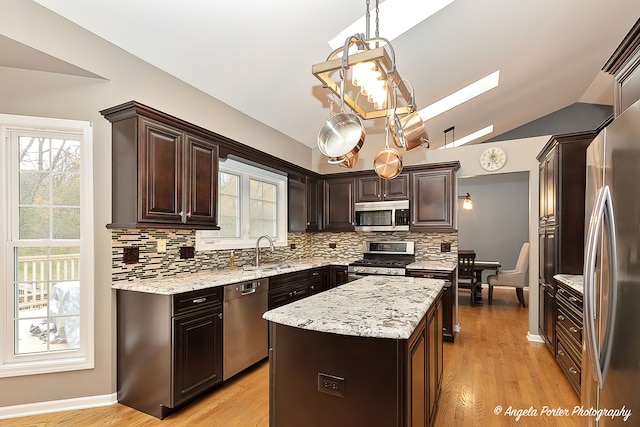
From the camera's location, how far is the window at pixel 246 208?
3670 mm

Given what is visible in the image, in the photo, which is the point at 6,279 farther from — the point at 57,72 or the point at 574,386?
the point at 574,386

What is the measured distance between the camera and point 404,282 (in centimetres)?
264

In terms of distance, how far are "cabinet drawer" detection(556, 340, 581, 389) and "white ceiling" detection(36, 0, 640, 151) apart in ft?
9.19

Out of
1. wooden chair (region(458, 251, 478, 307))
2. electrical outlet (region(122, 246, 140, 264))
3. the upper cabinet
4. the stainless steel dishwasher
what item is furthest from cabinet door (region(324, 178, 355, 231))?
the upper cabinet

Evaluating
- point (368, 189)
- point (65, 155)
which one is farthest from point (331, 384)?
point (368, 189)

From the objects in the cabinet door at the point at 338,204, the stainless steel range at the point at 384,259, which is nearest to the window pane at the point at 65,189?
the stainless steel range at the point at 384,259

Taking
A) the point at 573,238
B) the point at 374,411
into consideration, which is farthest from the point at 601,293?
the point at 573,238

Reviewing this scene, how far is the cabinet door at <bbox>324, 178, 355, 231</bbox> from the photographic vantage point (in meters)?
4.90

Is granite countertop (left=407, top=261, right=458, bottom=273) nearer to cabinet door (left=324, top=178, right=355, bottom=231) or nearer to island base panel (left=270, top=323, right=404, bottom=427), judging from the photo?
cabinet door (left=324, top=178, right=355, bottom=231)

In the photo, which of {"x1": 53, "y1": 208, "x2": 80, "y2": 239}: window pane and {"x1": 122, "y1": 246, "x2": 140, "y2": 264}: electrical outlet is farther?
{"x1": 122, "y1": 246, "x2": 140, "y2": 264}: electrical outlet

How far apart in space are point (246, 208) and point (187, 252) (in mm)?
1065

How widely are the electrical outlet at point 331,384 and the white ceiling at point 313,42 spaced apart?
2434mm

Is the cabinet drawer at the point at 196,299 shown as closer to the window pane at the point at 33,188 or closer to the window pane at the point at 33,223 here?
the window pane at the point at 33,223

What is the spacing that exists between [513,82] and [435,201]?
1682mm
